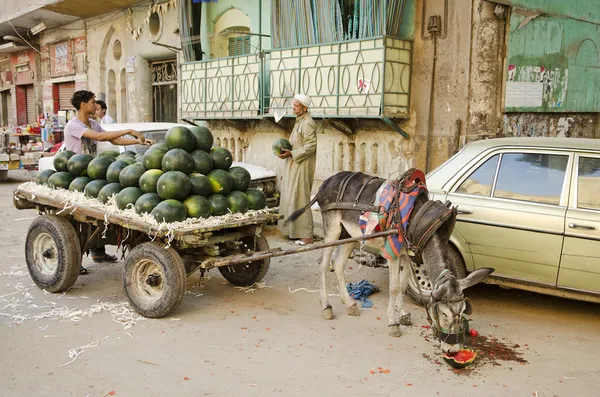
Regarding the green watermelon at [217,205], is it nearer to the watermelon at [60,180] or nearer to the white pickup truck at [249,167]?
the watermelon at [60,180]

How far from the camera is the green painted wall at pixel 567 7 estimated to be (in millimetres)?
8000

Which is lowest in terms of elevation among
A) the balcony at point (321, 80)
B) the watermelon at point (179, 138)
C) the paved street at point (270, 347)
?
the paved street at point (270, 347)

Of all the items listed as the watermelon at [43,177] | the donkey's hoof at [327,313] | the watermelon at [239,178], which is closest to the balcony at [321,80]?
the watermelon at [239,178]

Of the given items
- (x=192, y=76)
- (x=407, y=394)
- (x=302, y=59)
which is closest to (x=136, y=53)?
(x=192, y=76)

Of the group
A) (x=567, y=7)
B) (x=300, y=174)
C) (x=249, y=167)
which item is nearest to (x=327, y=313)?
(x=300, y=174)

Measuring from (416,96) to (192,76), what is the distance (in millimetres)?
5667

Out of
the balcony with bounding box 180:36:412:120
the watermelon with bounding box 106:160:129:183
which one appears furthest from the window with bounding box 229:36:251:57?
the watermelon with bounding box 106:160:129:183

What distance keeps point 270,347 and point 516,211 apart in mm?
2441

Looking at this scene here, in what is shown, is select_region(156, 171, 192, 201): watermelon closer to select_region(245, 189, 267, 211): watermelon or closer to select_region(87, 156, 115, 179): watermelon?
select_region(245, 189, 267, 211): watermelon

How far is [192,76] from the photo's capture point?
1234 cm

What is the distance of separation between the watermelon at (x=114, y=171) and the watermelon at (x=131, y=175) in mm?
149

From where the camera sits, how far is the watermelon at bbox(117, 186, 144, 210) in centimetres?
486

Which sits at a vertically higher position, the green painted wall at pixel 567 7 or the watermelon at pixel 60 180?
the green painted wall at pixel 567 7

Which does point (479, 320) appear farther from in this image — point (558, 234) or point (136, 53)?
point (136, 53)
